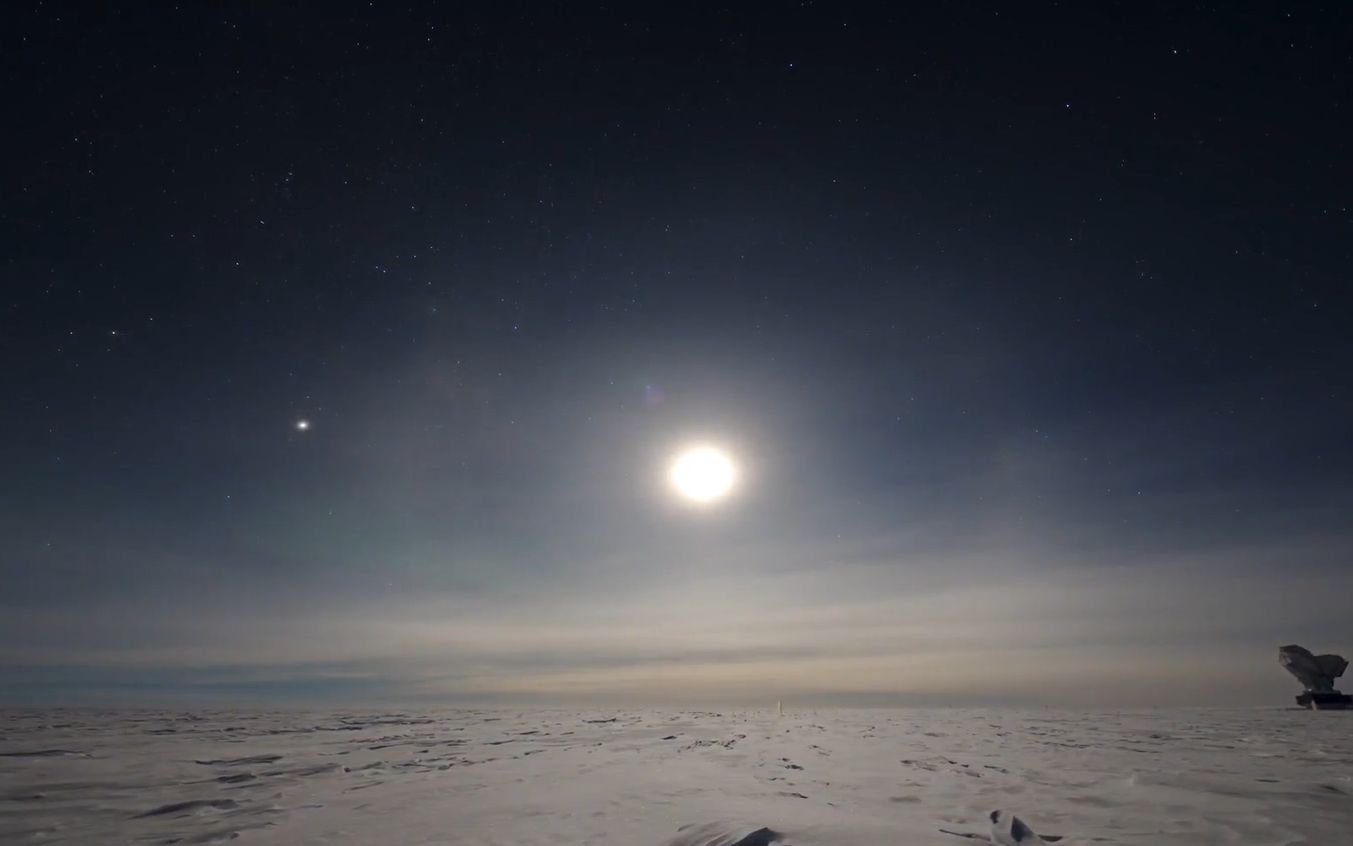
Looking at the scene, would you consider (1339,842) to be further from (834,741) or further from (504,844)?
(834,741)

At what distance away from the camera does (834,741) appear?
57.9ft

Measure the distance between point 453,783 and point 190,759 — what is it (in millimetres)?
7773

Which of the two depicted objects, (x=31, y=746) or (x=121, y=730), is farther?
(x=121, y=730)

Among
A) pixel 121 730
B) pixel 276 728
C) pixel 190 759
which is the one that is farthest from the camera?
pixel 276 728

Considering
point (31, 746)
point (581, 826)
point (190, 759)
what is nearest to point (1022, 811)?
point (581, 826)

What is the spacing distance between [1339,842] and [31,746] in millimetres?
26069

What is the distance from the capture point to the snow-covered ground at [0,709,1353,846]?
24.3 ft

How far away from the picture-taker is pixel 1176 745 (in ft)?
51.4

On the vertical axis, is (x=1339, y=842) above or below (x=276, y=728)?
above

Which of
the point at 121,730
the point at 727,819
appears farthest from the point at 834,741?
the point at 121,730

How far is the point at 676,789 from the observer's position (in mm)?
10008

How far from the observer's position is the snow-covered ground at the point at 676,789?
7.42 meters

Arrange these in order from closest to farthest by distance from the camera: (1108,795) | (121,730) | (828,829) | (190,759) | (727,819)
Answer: (828,829)
(727,819)
(1108,795)
(190,759)
(121,730)

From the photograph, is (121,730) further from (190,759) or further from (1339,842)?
Answer: (1339,842)
